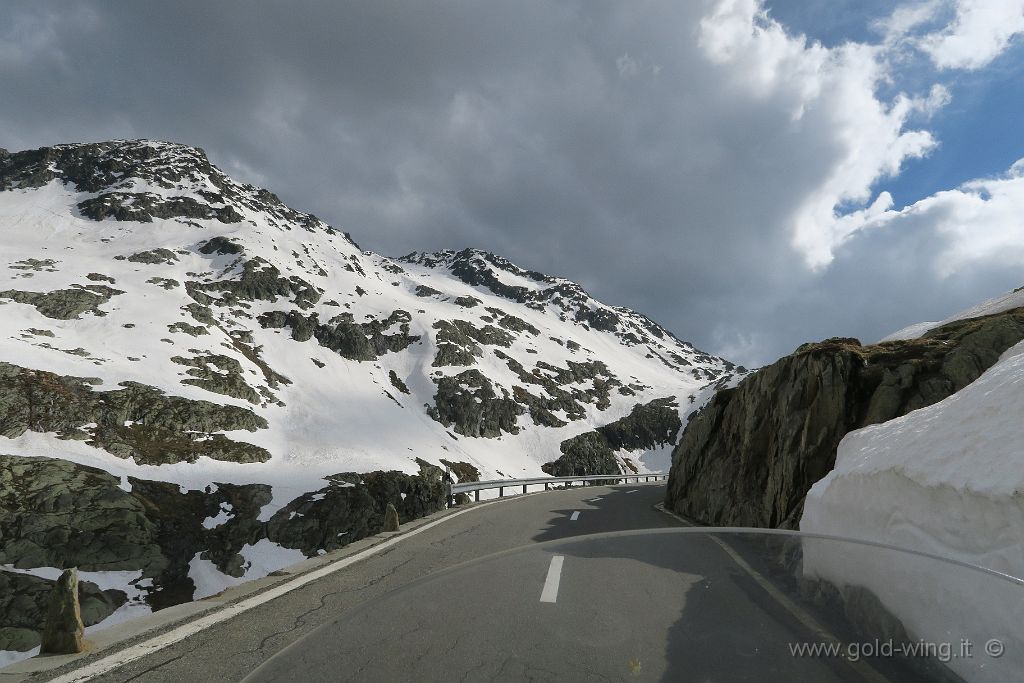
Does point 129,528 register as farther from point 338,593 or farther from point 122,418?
point 338,593

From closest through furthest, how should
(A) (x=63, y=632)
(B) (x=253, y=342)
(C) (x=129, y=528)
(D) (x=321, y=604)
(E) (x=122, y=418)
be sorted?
1. (A) (x=63, y=632)
2. (D) (x=321, y=604)
3. (C) (x=129, y=528)
4. (E) (x=122, y=418)
5. (B) (x=253, y=342)

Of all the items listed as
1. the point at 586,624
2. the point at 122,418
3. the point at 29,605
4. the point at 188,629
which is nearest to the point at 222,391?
the point at 122,418

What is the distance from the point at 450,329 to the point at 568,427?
30766 millimetres

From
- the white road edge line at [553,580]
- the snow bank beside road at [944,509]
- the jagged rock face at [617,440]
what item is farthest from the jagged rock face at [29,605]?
the jagged rock face at [617,440]

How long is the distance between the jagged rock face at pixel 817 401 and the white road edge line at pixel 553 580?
10.6m

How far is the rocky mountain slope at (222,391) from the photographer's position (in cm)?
2089

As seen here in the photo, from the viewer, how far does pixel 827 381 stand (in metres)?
12.6

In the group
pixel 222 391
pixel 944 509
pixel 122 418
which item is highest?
pixel 222 391

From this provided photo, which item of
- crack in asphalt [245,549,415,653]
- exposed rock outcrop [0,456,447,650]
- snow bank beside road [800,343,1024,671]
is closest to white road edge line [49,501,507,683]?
crack in asphalt [245,549,415,653]

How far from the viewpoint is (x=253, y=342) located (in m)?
64.6

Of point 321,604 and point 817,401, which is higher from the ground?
point 817,401

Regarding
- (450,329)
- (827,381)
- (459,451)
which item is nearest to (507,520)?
(827,381)

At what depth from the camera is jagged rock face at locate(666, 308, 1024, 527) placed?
37.2 feet

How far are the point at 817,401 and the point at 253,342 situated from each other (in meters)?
67.2
